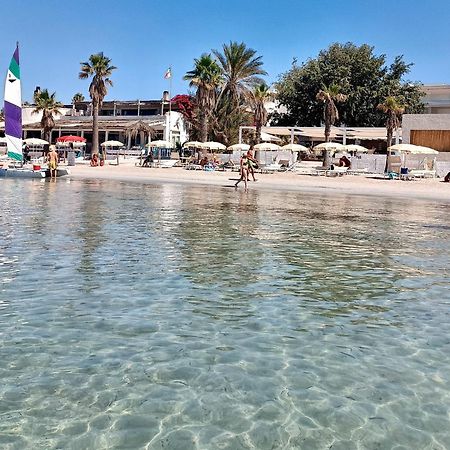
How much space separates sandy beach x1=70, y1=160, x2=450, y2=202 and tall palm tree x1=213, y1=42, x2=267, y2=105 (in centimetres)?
1686

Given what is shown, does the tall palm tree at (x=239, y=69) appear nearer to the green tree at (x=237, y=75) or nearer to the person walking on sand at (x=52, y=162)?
the green tree at (x=237, y=75)

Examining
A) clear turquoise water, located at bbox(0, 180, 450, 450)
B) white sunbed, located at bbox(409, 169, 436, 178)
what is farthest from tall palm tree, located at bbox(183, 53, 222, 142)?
clear turquoise water, located at bbox(0, 180, 450, 450)

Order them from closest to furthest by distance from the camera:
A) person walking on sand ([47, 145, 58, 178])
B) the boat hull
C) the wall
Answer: person walking on sand ([47, 145, 58, 178]) < the boat hull < the wall

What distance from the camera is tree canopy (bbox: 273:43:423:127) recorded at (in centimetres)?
5938

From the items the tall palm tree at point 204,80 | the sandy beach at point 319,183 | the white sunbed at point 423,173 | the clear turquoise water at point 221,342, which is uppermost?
the tall palm tree at point 204,80

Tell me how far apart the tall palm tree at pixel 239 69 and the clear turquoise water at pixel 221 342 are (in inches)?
1665

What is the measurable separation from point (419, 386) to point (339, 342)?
3.55 feet

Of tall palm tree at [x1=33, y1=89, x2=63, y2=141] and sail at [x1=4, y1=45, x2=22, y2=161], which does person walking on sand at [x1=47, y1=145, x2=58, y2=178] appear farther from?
tall palm tree at [x1=33, y1=89, x2=63, y2=141]

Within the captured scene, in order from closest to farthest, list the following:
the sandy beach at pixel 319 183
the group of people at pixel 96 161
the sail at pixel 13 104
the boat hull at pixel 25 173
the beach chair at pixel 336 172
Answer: the sandy beach at pixel 319 183 < the sail at pixel 13 104 < the boat hull at pixel 25 173 < the beach chair at pixel 336 172 < the group of people at pixel 96 161

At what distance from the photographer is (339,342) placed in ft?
18.8

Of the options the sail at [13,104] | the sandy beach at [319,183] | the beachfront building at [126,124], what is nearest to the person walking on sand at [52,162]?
the sail at [13,104]

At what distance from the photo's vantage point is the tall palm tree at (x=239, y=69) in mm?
51625

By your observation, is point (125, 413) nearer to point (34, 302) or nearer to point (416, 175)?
point (34, 302)

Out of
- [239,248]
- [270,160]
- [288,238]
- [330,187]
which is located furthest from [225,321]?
[270,160]
